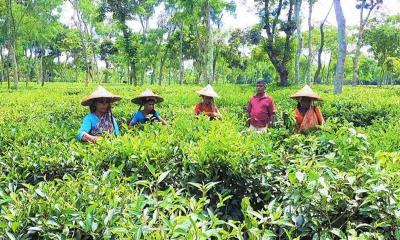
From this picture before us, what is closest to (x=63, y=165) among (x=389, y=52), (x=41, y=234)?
(x=41, y=234)

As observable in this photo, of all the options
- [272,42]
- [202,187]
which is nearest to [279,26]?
[272,42]

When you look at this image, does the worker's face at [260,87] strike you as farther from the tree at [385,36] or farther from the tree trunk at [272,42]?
the tree at [385,36]

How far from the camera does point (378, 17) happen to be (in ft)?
116

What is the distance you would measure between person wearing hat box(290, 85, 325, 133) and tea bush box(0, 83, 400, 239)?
0.52 m

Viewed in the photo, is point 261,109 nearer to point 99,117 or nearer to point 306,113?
point 306,113

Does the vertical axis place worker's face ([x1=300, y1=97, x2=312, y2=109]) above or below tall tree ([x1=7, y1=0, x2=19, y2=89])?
below

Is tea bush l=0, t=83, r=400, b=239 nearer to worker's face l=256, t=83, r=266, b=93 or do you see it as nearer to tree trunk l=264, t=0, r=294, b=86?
worker's face l=256, t=83, r=266, b=93

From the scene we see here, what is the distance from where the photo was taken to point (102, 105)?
542 cm

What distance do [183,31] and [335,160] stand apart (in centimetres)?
3398

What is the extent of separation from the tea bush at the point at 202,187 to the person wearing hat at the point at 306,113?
52 centimetres

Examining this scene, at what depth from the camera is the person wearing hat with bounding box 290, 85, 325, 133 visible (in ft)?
17.6

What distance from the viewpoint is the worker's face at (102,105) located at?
5406 millimetres

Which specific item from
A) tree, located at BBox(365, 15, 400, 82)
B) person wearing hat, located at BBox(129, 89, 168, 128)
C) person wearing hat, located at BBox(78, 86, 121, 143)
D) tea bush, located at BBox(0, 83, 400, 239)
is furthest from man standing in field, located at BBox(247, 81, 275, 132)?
tree, located at BBox(365, 15, 400, 82)

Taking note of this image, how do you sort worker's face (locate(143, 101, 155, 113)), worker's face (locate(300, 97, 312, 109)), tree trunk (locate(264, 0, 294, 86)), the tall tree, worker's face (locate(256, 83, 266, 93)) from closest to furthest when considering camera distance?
worker's face (locate(300, 97, 312, 109)) → worker's face (locate(143, 101, 155, 113)) → worker's face (locate(256, 83, 266, 93)) → the tall tree → tree trunk (locate(264, 0, 294, 86))
